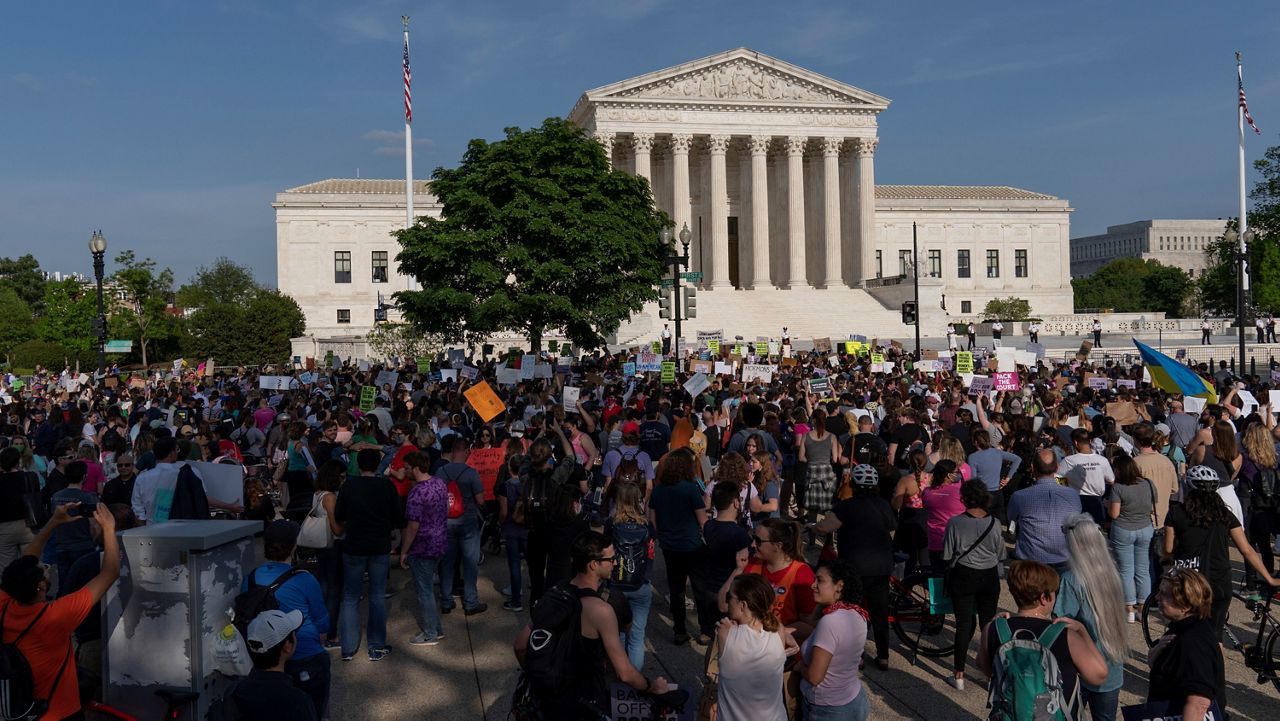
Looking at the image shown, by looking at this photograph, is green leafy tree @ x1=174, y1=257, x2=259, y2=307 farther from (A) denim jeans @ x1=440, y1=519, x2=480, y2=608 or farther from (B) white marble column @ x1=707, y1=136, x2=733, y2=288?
(A) denim jeans @ x1=440, y1=519, x2=480, y2=608

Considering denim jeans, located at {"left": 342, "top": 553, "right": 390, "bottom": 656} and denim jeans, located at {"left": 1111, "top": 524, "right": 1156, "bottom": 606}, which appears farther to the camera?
denim jeans, located at {"left": 1111, "top": 524, "right": 1156, "bottom": 606}

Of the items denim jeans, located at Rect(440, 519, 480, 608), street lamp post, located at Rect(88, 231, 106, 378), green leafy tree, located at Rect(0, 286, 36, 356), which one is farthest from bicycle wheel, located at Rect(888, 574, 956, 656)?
green leafy tree, located at Rect(0, 286, 36, 356)

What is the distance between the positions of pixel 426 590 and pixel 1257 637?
763cm

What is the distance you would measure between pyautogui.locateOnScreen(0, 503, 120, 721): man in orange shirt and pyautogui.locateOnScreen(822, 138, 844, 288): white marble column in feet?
211

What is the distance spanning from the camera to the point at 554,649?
5.47 meters

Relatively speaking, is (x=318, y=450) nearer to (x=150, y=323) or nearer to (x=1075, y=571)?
(x=1075, y=571)

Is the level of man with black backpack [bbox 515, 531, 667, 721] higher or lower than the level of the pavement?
higher

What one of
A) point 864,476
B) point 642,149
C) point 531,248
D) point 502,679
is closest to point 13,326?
point 642,149

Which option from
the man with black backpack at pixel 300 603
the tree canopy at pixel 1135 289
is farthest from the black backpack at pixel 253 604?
the tree canopy at pixel 1135 289

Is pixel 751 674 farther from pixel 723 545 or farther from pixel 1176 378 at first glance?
pixel 1176 378

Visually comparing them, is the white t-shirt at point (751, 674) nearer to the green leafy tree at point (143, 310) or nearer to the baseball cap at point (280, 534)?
the baseball cap at point (280, 534)

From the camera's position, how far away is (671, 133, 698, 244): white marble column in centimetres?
6469

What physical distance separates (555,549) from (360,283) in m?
71.3

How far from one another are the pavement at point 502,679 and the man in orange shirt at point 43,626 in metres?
2.57
